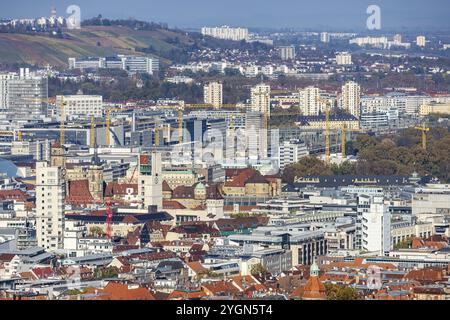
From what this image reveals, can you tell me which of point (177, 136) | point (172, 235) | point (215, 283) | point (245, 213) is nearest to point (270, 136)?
point (177, 136)

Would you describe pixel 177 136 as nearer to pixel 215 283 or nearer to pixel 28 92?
pixel 28 92

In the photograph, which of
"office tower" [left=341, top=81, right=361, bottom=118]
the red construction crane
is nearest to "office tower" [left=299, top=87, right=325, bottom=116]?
"office tower" [left=341, top=81, right=361, bottom=118]

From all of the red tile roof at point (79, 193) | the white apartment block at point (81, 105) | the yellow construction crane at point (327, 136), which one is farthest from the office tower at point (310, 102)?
the red tile roof at point (79, 193)

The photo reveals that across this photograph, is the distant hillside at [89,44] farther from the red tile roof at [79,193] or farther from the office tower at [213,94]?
the red tile roof at [79,193]

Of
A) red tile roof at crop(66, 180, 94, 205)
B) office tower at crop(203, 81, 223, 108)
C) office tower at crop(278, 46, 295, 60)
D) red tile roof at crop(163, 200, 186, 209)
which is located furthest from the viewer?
office tower at crop(278, 46, 295, 60)

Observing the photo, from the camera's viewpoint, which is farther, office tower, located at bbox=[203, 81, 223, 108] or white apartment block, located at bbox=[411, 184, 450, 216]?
office tower, located at bbox=[203, 81, 223, 108]

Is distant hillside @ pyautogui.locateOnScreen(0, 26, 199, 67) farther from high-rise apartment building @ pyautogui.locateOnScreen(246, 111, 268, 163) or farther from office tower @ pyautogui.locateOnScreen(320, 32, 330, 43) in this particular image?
high-rise apartment building @ pyautogui.locateOnScreen(246, 111, 268, 163)

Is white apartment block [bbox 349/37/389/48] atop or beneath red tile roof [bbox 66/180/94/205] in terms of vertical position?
atop
